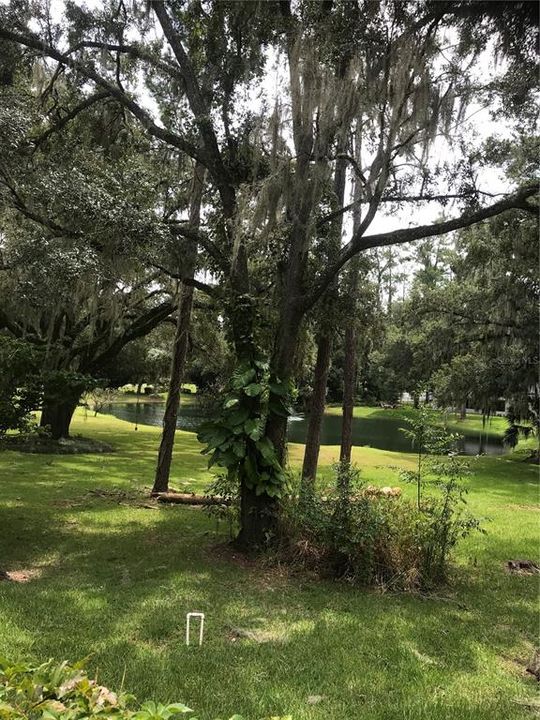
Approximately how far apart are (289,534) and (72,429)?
56.0 feet

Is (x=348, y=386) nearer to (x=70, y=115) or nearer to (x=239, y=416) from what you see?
(x=239, y=416)

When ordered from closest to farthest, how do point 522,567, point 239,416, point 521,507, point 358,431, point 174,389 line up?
point 239,416, point 522,567, point 174,389, point 521,507, point 358,431

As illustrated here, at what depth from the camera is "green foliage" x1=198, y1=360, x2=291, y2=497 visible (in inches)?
263

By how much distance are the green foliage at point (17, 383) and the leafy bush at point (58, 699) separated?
4822mm

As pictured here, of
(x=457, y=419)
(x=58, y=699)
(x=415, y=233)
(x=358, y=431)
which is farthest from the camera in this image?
(x=457, y=419)

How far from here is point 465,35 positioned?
6180 mm

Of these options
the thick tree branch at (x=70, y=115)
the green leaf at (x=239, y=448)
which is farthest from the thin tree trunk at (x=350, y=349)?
the thick tree branch at (x=70, y=115)

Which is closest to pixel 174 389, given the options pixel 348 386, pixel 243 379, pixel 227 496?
pixel 348 386

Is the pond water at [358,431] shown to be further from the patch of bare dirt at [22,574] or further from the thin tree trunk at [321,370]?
the patch of bare dirt at [22,574]

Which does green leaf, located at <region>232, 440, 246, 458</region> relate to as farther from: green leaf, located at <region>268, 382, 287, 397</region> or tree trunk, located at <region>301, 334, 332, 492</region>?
tree trunk, located at <region>301, 334, 332, 492</region>

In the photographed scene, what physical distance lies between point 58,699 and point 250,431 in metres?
4.71

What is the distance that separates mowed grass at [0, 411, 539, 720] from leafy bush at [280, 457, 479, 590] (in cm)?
25

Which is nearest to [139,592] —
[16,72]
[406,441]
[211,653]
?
[211,653]

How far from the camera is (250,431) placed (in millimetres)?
6590
